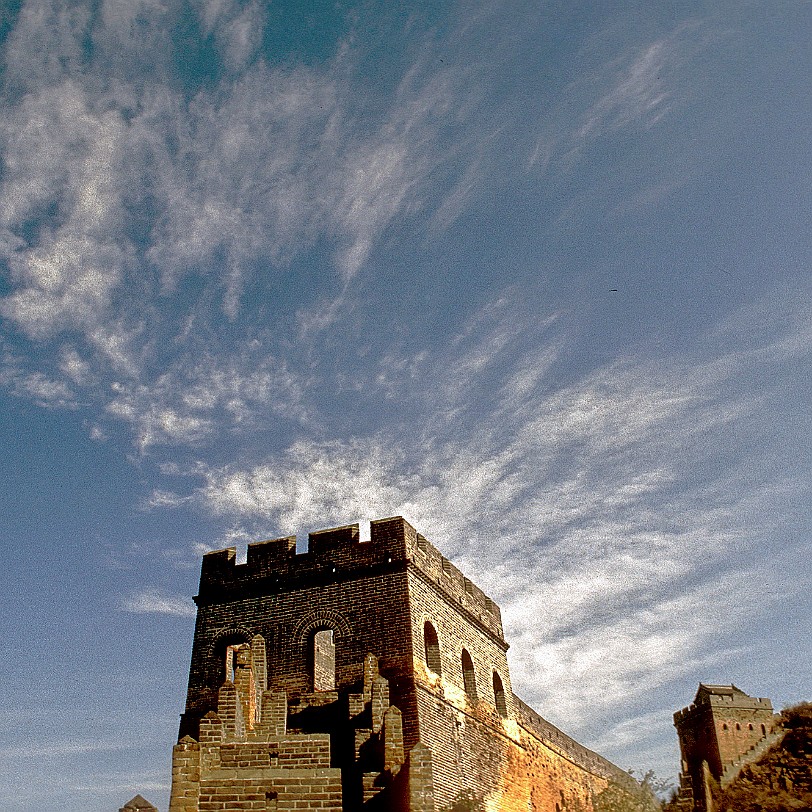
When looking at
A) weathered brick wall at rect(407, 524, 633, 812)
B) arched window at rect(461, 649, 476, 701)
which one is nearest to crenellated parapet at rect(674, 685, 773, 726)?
weathered brick wall at rect(407, 524, 633, 812)

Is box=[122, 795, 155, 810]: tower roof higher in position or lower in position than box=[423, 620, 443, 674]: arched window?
lower

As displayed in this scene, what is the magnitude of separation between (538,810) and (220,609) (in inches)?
396

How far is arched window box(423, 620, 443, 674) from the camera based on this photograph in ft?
56.4

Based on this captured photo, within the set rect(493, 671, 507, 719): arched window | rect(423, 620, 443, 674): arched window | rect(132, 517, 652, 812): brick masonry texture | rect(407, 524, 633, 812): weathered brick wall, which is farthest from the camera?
rect(493, 671, 507, 719): arched window

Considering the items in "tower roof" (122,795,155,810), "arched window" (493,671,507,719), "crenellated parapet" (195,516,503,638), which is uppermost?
"crenellated parapet" (195,516,503,638)

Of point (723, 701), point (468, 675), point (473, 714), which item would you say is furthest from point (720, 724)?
point (473, 714)

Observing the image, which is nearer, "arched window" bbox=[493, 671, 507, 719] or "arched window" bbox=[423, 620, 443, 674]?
"arched window" bbox=[423, 620, 443, 674]

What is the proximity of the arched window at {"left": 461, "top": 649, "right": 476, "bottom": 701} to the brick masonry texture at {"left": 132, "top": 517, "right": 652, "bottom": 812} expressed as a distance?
0.03 m

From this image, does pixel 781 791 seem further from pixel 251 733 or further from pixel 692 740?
pixel 692 740

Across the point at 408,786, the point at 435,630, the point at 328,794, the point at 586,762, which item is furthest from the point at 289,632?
the point at 586,762

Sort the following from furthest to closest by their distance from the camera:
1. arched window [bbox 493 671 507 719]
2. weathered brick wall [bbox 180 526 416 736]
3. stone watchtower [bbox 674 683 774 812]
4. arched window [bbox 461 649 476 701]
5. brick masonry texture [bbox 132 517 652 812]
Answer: stone watchtower [bbox 674 683 774 812] → arched window [bbox 493 671 507 719] → arched window [bbox 461 649 476 701] → weathered brick wall [bbox 180 526 416 736] → brick masonry texture [bbox 132 517 652 812]

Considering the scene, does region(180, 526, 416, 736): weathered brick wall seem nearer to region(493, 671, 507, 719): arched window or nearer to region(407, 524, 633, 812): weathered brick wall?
region(407, 524, 633, 812): weathered brick wall

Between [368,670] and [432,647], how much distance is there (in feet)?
8.77

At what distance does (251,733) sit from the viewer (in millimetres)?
13250
